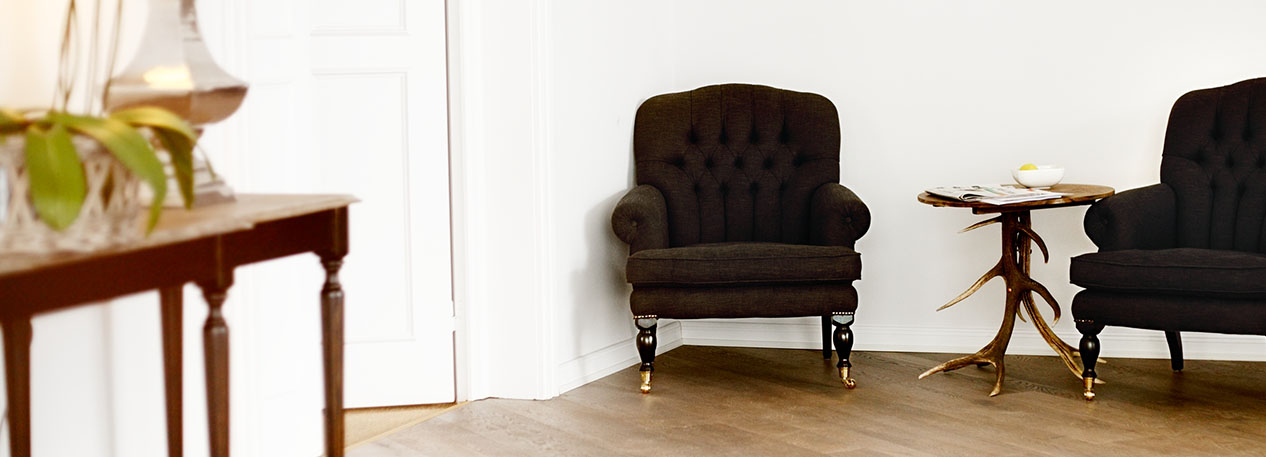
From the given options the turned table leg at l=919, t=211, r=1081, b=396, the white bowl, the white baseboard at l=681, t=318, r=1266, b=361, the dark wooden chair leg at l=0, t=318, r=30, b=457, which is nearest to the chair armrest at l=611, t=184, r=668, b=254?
the white baseboard at l=681, t=318, r=1266, b=361

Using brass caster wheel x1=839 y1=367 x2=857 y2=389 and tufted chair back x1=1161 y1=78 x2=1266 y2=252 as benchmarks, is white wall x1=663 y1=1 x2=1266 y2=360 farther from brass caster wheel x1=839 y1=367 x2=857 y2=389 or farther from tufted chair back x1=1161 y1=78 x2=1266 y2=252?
brass caster wheel x1=839 y1=367 x2=857 y2=389

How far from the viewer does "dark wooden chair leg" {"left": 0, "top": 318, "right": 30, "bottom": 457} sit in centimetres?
184

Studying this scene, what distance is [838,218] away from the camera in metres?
3.38

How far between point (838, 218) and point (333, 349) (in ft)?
6.50

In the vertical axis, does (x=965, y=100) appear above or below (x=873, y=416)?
above

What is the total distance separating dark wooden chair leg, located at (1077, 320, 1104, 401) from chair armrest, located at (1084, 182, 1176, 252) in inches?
9.3

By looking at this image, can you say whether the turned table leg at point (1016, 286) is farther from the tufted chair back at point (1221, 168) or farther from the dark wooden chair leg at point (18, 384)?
the dark wooden chair leg at point (18, 384)

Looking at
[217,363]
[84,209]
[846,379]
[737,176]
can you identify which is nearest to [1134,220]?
[846,379]

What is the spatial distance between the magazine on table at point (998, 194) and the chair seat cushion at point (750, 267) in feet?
1.14

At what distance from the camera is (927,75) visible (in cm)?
387

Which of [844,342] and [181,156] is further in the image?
[844,342]

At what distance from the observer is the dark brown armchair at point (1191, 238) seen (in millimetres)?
2885

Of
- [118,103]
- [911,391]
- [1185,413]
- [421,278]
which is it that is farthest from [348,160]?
[1185,413]

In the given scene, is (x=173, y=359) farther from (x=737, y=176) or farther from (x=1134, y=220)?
(x=1134, y=220)
